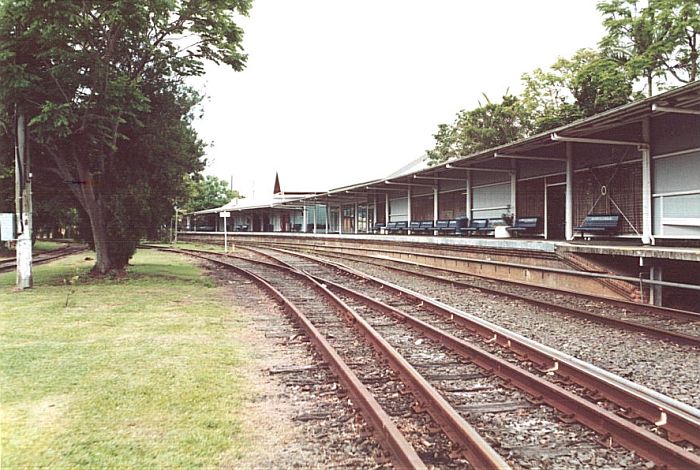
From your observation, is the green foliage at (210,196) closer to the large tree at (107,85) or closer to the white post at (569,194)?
the large tree at (107,85)

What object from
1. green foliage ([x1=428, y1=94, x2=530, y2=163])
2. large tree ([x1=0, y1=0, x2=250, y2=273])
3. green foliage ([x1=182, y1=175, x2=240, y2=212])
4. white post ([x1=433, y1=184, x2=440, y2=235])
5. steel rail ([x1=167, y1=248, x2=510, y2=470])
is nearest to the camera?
steel rail ([x1=167, y1=248, x2=510, y2=470])

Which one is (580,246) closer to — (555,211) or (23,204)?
(555,211)

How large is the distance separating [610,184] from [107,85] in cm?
1357

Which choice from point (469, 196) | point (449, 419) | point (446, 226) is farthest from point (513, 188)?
point (449, 419)

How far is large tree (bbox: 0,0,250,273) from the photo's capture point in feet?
40.8

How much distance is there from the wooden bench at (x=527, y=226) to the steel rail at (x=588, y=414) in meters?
11.8

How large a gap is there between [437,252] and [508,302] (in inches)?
296

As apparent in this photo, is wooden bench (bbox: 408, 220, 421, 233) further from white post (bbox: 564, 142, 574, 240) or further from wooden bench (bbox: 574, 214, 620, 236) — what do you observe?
wooden bench (bbox: 574, 214, 620, 236)

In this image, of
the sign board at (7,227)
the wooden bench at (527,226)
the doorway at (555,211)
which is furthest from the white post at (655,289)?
the sign board at (7,227)

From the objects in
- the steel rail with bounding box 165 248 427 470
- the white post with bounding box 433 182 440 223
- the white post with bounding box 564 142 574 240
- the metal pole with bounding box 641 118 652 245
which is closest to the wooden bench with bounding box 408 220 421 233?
the white post with bounding box 433 182 440 223

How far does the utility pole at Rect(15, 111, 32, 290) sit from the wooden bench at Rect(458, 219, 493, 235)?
46.9 feet

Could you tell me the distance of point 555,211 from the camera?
1755cm

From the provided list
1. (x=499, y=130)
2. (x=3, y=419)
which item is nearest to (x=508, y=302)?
(x=3, y=419)

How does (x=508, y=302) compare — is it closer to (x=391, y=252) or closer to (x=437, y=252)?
(x=437, y=252)
